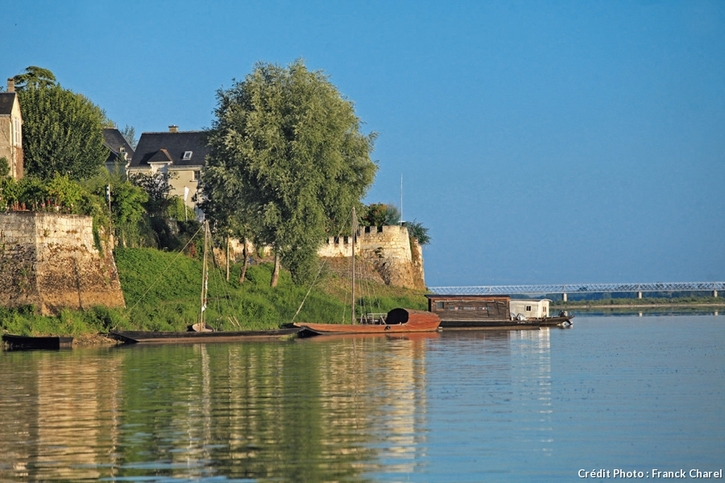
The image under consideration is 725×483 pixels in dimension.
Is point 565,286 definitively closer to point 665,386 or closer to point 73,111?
point 73,111

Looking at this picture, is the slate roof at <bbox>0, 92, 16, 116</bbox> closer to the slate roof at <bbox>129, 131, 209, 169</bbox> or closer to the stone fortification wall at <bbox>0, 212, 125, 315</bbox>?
the stone fortification wall at <bbox>0, 212, 125, 315</bbox>

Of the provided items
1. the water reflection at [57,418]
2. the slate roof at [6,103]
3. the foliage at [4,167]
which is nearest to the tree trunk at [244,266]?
the foliage at [4,167]

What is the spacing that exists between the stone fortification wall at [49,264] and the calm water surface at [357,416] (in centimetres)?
814

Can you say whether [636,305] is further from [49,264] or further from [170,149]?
[49,264]

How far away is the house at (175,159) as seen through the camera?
257 feet

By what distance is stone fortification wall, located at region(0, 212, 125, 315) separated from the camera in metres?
46.7

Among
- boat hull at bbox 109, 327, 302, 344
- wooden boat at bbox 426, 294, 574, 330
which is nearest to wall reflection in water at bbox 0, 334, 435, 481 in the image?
boat hull at bbox 109, 327, 302, 344

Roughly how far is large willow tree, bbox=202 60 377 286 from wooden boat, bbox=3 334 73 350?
13966 mm

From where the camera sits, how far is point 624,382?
28.3 metres

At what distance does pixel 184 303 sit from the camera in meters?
52.4

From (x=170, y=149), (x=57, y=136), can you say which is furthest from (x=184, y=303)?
(x=170, y=149)

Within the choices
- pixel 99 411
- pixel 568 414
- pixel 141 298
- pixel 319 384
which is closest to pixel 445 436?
pixel 568 414

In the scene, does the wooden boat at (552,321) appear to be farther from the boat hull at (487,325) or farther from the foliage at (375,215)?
the foliage at (375,215)

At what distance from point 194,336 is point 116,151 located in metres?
37.3
